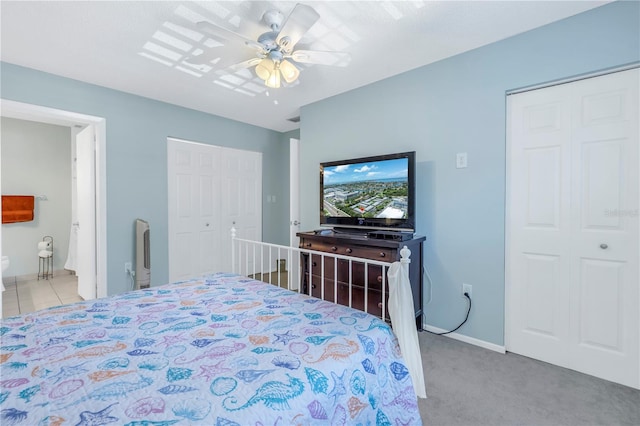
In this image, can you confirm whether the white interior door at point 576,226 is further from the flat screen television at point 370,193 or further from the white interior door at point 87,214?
the white interior door at point 87,214

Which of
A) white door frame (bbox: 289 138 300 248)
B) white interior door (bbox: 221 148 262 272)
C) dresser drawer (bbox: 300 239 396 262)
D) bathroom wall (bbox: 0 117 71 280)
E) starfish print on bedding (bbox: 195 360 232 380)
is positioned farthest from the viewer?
white interior door (bbox: 221 148 262 272)

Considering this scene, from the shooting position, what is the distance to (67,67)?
8.64 ft

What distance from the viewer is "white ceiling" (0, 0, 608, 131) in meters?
1.85

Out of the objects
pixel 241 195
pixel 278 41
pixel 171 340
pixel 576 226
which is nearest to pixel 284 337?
pixel 171 340

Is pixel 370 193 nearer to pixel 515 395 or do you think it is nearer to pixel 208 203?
pixel 515 395

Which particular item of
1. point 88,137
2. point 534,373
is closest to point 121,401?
point 534,373

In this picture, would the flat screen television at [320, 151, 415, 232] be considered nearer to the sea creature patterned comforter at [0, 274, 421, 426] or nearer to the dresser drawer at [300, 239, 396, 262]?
the dresser drawer at [300, 239, 396, 262]

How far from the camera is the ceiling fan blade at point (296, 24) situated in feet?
4.98

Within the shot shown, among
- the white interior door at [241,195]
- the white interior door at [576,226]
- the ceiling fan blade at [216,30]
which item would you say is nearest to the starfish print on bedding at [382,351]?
the white interior door at [576,226]

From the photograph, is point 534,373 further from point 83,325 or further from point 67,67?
point 67,67

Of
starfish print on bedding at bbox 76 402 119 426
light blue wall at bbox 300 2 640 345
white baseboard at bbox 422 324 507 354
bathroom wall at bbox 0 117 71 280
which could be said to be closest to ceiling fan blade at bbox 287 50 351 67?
light blue wall at bbox 300 2 640 345

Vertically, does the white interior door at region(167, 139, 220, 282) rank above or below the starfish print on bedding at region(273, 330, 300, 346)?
above

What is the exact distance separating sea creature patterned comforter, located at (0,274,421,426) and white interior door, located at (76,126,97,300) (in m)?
1.98

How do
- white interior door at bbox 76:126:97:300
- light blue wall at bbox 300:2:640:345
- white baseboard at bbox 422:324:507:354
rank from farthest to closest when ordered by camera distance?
white interior door at bbox 76:126:97:300 < white baseboard at bbox 422:324:507:354 < light blue wall at bbox 300:2:640:345
